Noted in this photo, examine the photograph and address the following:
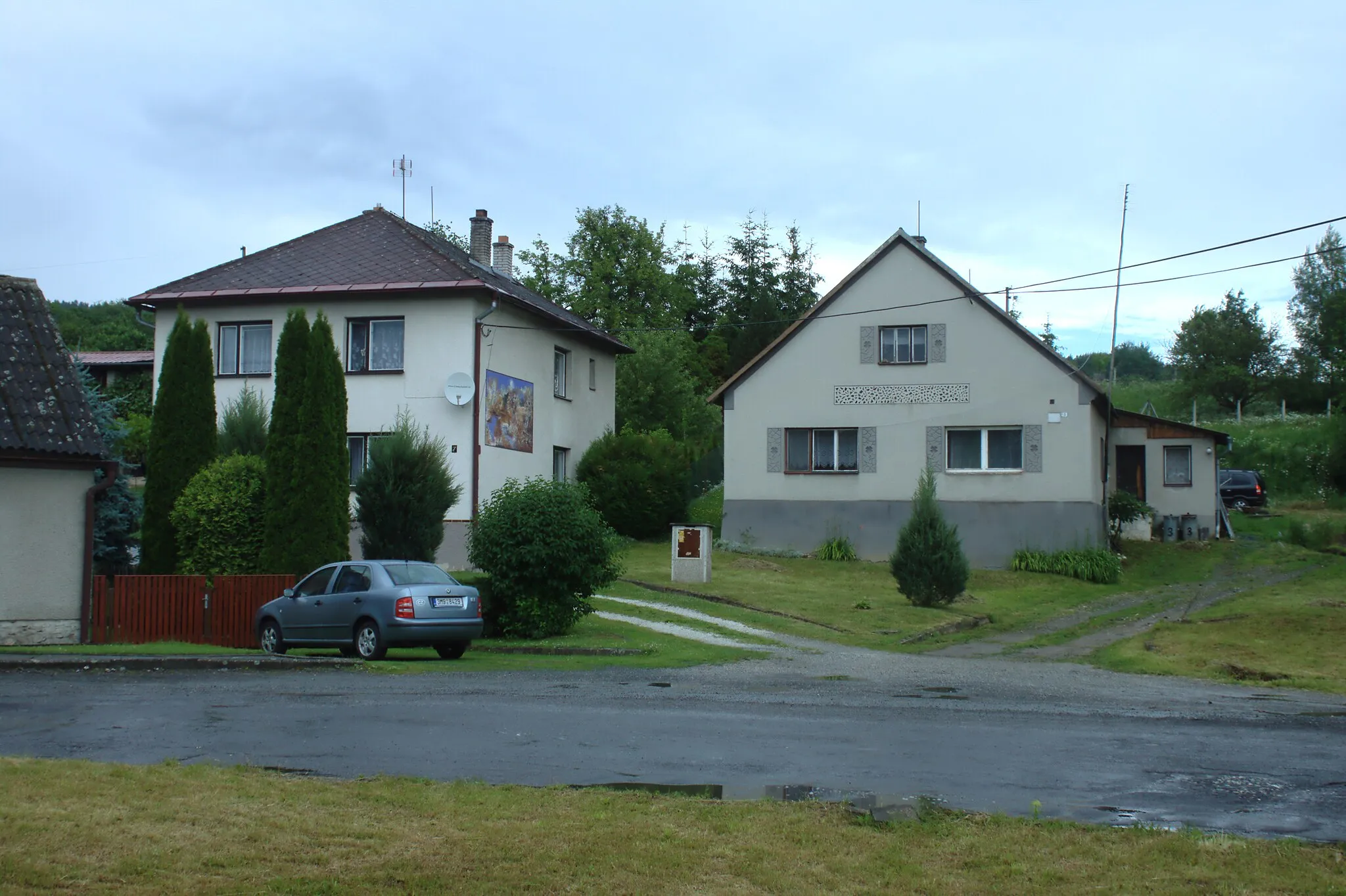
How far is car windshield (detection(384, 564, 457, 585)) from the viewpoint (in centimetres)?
1764

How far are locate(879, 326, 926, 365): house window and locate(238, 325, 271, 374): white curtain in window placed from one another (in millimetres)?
15746

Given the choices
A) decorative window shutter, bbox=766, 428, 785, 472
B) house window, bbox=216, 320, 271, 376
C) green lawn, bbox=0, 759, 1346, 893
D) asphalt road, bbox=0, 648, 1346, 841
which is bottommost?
asphalt road, bbox=0, 648, 1346, 841

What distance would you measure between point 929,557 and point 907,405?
372 inches

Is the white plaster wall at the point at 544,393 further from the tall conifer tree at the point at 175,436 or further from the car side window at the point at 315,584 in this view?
the car side window at the point at 315,584

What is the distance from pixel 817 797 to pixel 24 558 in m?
15.2

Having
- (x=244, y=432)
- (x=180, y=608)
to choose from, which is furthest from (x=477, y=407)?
(x=180, y=608)

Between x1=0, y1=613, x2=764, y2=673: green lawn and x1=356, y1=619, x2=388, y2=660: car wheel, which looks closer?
x1=0, y1=613, x2=764, y2=673: green lawn


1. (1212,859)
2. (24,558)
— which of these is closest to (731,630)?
(24,558)

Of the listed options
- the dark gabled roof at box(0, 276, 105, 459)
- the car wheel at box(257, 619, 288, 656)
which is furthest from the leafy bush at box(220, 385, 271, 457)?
the car wheel at box(257, 619, 288, 656)

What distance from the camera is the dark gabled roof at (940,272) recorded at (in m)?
32.8

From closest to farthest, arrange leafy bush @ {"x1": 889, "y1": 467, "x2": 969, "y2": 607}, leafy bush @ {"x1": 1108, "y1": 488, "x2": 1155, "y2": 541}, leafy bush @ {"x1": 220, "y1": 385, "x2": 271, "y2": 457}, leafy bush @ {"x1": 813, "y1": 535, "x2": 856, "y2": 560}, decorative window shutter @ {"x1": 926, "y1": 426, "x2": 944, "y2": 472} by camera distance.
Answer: leafy bush @ {"x1": 889, "y1": 467, "x2": 969, "y2": 607}, leafy bush @ {"x1": 220, "y1": 385, "x2": 271, "y2": 457}, decorative window shutter @ {"x1": 926, "y1": 426, "x2": 944, "y2": 472}, leafy bush @ {"x1": 813, "y1": 535, "x2": 856, "y2": 560}, leafy bush @ {"x1": 1108, "y1": 488, "x2": 1155, "y2": 541}

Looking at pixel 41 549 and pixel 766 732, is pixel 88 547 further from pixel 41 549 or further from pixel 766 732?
pixel 766 732

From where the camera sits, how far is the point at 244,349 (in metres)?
32.2

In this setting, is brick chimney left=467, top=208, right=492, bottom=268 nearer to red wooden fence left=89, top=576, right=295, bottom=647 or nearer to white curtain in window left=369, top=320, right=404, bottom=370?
white curtain in window left=369, top=320, right=404, bottom=370
